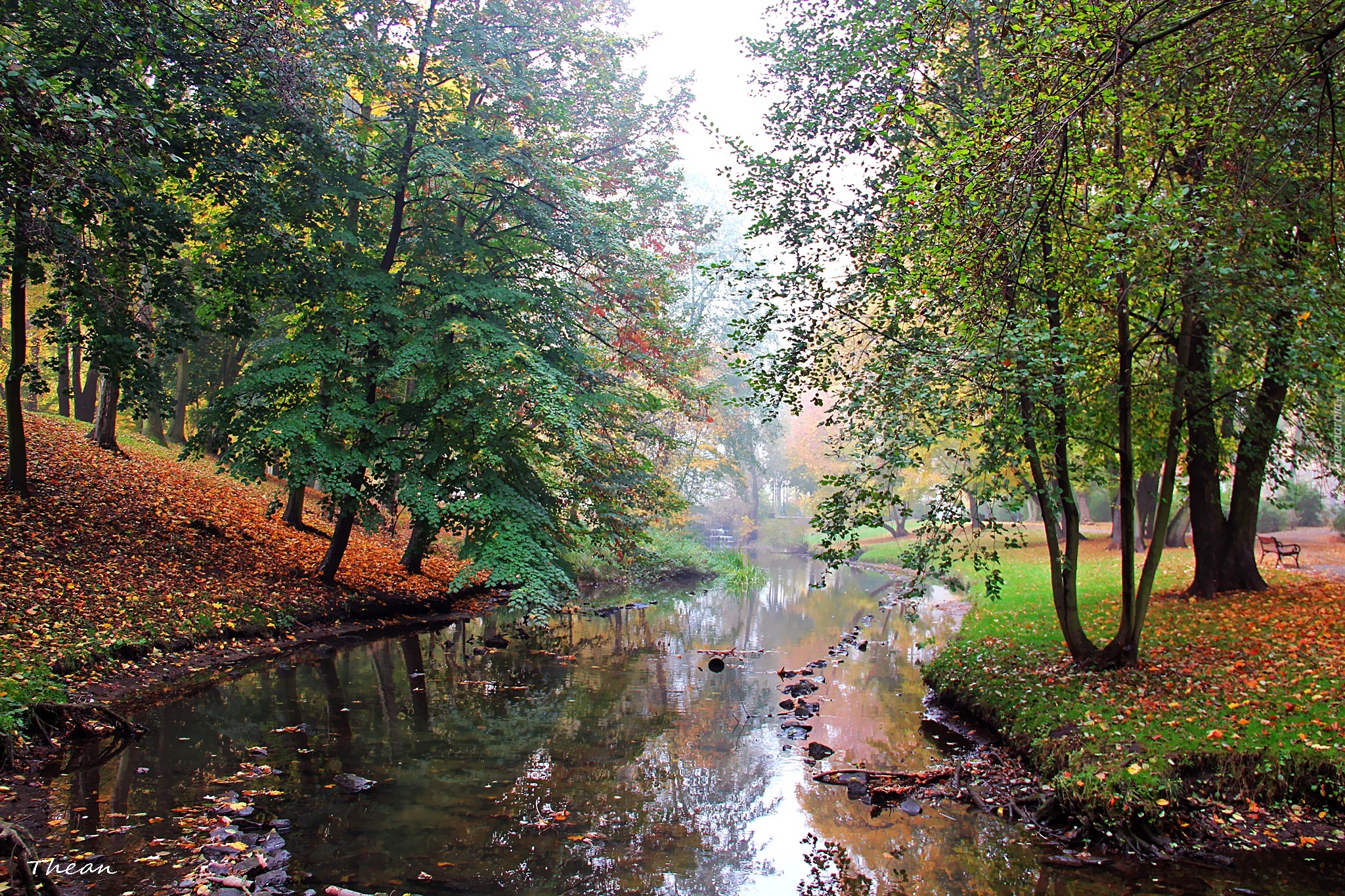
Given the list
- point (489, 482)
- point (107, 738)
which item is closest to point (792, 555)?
point (489, 482)

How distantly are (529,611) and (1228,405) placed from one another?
10.5 meters

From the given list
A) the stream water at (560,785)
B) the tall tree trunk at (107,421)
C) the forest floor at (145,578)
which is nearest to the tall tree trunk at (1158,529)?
the stream water at (560,785)

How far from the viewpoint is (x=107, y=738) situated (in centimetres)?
788

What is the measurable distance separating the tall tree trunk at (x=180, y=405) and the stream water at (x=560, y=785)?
1281cm

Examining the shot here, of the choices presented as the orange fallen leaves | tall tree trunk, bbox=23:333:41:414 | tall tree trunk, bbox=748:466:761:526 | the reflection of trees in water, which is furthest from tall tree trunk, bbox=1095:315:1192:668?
tall tree trunk, bbox=748:466:761:526

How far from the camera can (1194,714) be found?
305 inches

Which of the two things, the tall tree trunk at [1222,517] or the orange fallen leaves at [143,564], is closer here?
the orange fallen leaves at [143,564]

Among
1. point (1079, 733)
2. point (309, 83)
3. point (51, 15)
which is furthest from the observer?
point (309, 83)

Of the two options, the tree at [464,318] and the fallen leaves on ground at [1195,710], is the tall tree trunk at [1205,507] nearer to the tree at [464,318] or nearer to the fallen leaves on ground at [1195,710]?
the fallen leaves on ground at [1195,710]

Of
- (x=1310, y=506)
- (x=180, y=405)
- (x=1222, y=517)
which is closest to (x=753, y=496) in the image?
(x=1310, y=506)

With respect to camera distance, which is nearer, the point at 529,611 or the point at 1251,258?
the point at 1251,258

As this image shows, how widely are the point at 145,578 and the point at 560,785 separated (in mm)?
8204

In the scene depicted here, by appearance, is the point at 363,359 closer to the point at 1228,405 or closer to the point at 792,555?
the point at 1228,405

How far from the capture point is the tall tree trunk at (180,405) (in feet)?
71.4
